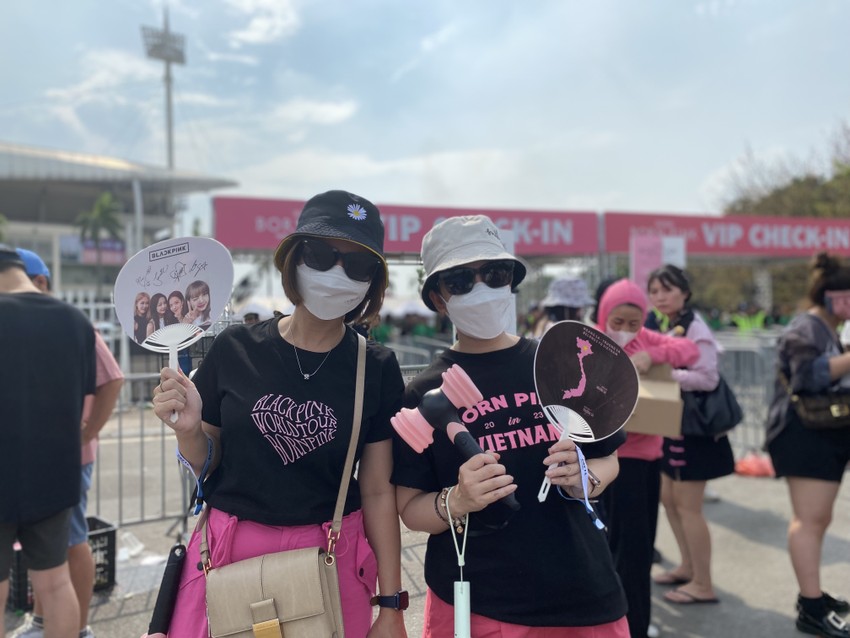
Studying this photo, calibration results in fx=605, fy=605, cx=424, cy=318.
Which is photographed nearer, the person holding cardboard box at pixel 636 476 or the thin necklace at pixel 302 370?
the thin necklace at pixel 302 370

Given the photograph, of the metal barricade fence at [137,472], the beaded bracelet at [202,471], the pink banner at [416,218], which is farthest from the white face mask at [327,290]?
the pink banner at [416,218]

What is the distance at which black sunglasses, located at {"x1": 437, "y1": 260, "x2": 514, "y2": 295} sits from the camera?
180cm

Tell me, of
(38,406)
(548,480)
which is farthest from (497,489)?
(38,406)

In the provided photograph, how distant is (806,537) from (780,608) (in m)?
0.70

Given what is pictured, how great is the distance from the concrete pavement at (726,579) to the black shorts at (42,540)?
1.03 meters

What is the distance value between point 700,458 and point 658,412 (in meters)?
0.99

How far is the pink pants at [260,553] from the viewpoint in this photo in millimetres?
1709

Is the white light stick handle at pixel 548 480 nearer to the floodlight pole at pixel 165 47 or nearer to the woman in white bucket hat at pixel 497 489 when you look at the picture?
the woman in white bucket hat at pixel 497 489

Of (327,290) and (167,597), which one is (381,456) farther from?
(167,597)

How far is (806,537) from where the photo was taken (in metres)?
3.40

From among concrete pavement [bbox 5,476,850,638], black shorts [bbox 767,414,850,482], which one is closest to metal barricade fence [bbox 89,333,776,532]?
concrete pavement [bbox 5,476,850,638]

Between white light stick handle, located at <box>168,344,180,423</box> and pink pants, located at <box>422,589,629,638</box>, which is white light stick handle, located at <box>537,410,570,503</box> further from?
white light stick handle, located at <box>168,344,180,423</box>

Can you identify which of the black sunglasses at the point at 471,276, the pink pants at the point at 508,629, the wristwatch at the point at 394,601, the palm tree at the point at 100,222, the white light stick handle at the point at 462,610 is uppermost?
the palm tree at the point at 100,222

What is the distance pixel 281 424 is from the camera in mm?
1716
